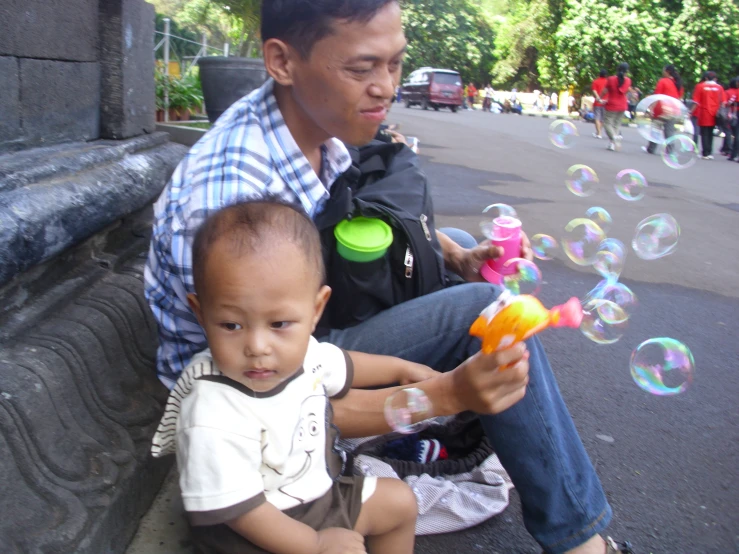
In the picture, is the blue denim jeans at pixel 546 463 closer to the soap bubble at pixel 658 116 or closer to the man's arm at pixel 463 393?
the man's arm at pixel 463 393

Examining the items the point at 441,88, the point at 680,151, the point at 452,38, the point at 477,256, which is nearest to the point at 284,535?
the point at 477,256

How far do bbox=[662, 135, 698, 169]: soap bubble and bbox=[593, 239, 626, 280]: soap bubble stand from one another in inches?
38.2

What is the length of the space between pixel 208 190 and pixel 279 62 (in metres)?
0.51

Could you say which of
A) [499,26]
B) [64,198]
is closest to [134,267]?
[64,198]

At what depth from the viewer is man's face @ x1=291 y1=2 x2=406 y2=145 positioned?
6.11 feet

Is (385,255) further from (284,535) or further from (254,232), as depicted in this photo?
(284,535)

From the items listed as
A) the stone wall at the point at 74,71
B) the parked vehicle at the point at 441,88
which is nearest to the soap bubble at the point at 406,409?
the stone wall at the point at 74,71

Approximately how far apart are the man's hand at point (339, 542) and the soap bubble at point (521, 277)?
1.03m

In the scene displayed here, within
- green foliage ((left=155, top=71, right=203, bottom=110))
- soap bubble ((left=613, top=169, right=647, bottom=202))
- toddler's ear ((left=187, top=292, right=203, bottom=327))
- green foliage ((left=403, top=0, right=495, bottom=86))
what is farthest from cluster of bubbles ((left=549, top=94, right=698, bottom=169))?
→ green foliage ((left=403, top=0, right=495, bottom=86))

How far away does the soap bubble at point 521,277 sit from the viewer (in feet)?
7.55

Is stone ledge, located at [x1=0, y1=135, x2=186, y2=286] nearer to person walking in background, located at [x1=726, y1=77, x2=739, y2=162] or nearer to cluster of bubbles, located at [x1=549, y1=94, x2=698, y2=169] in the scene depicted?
cluster of bubbles, located at [x1=549, y1=94, x2=698, y2=169]

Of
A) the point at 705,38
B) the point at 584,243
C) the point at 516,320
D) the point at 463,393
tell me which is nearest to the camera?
the point at 516,320

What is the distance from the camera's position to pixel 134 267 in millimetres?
2568

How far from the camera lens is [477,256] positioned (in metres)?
2.39
